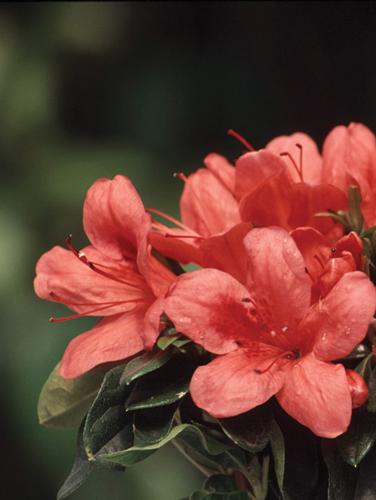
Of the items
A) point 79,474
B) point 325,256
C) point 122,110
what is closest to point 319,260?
point 325,256

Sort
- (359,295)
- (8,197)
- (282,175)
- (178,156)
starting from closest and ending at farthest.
Result: (359,295) → (282,175) → (8,197) → (178,156)

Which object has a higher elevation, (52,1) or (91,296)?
(52,1)

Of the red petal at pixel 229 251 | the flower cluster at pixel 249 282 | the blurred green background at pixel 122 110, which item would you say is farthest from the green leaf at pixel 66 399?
the blurred green background at pixel 122 110

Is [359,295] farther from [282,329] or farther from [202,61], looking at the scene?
[202,61]

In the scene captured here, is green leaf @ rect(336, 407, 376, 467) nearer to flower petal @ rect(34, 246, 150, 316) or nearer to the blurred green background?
flower petal @ rect(34, 246, 150, 316)

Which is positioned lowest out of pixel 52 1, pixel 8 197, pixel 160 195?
pixel 160 195

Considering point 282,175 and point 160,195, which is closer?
point 282,175

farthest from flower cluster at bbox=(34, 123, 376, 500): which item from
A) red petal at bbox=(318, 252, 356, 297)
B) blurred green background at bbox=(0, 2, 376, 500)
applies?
blurred green background at bbox=(0, 2, 376, 500)

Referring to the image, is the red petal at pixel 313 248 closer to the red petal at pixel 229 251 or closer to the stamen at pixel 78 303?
the red petal at pixel 229 251

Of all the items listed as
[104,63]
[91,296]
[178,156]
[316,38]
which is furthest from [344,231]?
[316,38]
